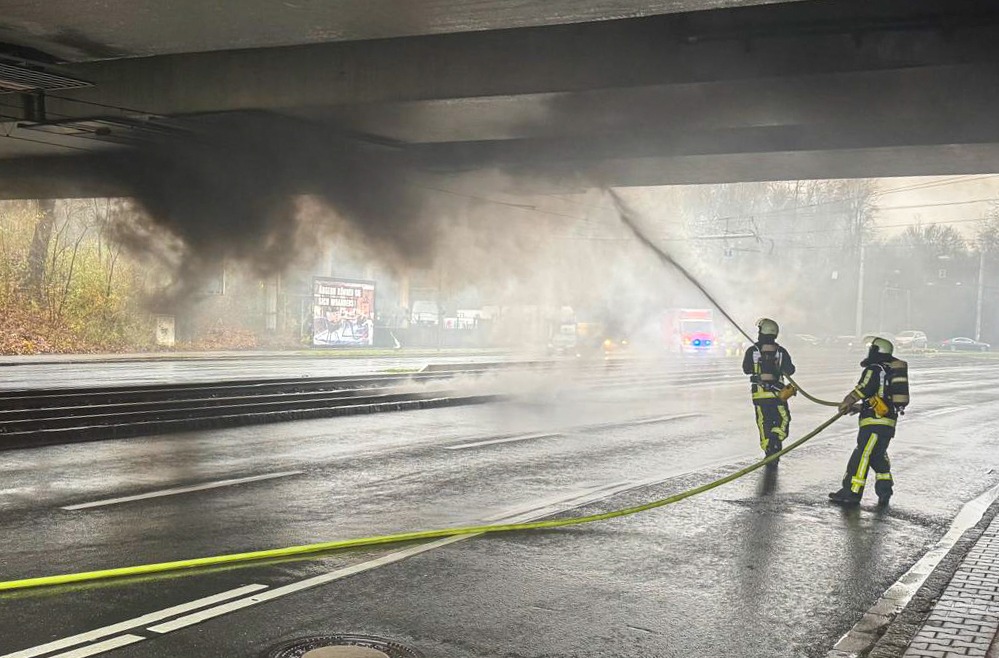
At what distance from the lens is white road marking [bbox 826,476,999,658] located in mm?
5203

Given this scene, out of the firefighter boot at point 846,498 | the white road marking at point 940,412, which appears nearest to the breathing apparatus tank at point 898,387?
the firefighter boot at point 846,498

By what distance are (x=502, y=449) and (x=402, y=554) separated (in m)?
5.94

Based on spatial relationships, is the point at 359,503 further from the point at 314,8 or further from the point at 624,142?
the point at 624,142

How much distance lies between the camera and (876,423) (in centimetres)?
927

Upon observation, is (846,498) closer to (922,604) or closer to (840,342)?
(922,604)

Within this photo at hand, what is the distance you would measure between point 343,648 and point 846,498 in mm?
6189

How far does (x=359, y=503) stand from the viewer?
8.80 meters

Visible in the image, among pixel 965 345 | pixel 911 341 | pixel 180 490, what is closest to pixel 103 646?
pixel 180 490

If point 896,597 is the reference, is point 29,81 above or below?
above

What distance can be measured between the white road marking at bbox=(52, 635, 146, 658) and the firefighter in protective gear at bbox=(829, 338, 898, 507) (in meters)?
6.87

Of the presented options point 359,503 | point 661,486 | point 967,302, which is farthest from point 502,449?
point 967,302

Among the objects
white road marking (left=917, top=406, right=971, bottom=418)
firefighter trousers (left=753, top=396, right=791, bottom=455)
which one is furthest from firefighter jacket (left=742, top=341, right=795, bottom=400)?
white road marking (left=917, top=406, right=971, bottom=418)

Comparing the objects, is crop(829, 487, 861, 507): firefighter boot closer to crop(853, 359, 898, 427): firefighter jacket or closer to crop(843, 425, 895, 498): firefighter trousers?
crop(843, 425, 895, 498): firefighter trousers

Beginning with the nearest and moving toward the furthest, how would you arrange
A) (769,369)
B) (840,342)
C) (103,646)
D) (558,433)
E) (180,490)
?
(103,646), (180,490), (769,369), (558,433), (840,342)
